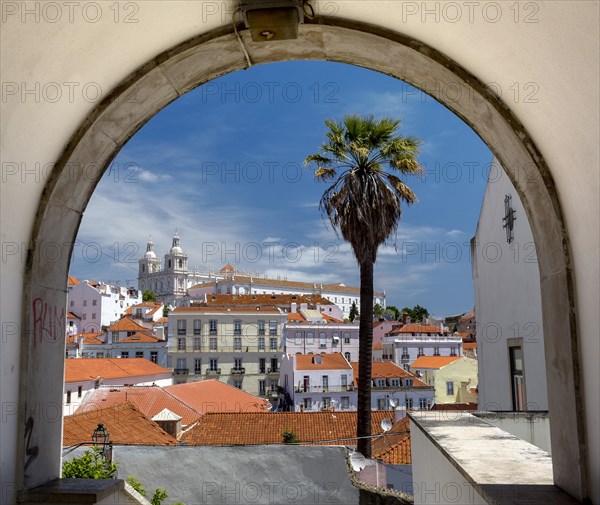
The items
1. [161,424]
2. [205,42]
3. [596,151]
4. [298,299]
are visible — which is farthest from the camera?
[298,299]

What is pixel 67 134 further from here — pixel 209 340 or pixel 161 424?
pixel 209 340

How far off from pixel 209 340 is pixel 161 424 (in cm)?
3907

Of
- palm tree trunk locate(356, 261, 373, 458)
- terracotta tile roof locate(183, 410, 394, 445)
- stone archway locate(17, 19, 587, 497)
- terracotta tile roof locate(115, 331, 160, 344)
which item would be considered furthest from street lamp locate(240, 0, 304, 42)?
terracotta tile roof locate(115, 331, 160, 344)

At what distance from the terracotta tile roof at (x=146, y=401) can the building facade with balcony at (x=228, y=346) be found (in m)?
24.4

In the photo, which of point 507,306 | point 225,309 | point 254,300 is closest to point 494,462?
point 507,306

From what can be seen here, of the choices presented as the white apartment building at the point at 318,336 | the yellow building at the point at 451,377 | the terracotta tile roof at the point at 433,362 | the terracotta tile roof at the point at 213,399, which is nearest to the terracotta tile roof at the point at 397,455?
the terracotta tile roof at the point at 213,399

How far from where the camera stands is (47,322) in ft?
10.3

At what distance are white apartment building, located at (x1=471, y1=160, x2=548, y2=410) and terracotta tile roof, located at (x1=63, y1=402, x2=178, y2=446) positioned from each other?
8.16m

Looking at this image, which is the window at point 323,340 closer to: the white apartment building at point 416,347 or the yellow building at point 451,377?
the white apartment building at point 416,347

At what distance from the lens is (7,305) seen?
271 centimetres

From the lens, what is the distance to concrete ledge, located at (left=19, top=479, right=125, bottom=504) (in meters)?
2.96

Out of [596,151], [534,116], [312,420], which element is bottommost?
[312,420]

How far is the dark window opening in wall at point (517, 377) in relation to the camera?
409 inches

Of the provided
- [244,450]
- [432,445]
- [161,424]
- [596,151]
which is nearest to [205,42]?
[596,151]
